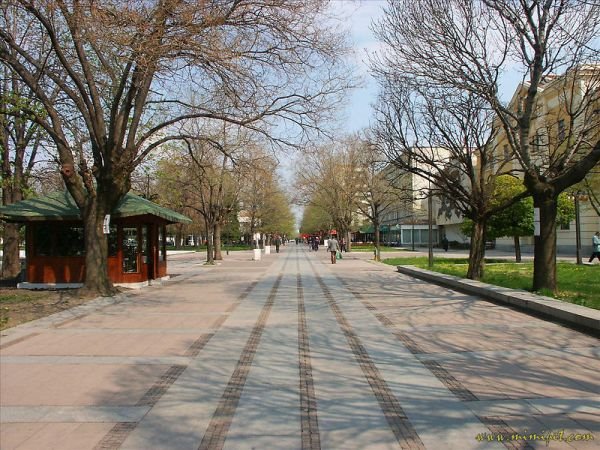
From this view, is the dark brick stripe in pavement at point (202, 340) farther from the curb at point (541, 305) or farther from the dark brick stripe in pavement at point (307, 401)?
the curb at point (541, 305)

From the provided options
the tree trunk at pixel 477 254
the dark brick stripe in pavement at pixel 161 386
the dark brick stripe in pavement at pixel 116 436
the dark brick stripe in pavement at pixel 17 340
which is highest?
the tree trunk at pixel 477 254

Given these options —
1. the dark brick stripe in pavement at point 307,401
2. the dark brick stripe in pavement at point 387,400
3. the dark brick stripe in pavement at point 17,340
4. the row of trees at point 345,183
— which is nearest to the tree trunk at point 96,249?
the dark brick stripe in pavement at point 17,340

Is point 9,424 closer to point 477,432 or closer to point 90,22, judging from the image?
point 477,432

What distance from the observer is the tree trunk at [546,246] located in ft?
43.9

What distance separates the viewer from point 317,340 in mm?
8836

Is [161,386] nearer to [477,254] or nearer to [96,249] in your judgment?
[96,249]

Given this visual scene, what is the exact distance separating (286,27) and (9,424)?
34.6 ft

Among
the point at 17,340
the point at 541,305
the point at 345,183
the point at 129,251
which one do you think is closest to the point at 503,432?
the point at 541,305

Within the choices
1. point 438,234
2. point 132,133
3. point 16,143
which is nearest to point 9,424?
point 132,133

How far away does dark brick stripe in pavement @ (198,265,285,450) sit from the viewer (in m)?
4.52

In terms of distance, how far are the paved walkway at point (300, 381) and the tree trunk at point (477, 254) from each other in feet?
22.5

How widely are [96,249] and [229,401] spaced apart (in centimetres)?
1109

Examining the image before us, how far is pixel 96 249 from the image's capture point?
50.5 feet

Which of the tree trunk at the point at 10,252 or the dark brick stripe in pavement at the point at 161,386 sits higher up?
the tree trunk at the point at 10,252
